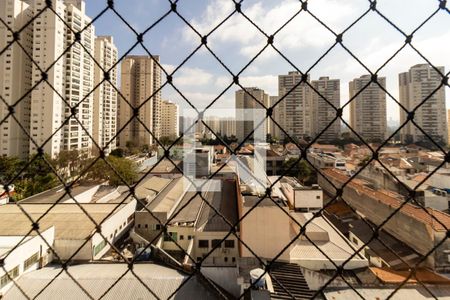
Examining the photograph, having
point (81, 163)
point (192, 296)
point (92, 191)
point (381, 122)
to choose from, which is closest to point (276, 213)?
point (192, 296)

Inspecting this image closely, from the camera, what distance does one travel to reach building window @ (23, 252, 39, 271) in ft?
11.8

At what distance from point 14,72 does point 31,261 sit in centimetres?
996

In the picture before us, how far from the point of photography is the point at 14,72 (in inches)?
431

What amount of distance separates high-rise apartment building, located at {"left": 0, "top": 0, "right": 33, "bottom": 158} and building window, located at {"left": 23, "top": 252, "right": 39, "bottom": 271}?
862cm

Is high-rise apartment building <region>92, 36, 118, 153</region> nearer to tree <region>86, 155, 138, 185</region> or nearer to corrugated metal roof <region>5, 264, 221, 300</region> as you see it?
tree <region>86, 155, 138, 185</region>

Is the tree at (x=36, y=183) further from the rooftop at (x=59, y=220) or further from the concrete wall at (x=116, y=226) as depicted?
the concrete wall at (x=116, y=226)

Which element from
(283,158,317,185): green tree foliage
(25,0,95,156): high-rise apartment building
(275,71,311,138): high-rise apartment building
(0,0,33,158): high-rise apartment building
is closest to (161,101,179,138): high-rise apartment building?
(25,0,95,156): high-rise apartment building

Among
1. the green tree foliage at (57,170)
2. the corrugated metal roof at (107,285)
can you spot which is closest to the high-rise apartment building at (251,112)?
the corrugated metal roof at (107,285)

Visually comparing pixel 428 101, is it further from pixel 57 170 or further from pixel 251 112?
pixel 57 170

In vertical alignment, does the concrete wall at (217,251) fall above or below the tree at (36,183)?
below

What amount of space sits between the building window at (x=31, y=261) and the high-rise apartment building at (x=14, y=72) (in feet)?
28.3

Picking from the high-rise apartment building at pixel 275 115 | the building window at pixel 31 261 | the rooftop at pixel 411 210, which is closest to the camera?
the high-rise apartment building at pixel 275 115

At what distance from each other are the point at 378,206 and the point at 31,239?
5881 millimetres

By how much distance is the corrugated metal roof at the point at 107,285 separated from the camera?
10.0 feet
